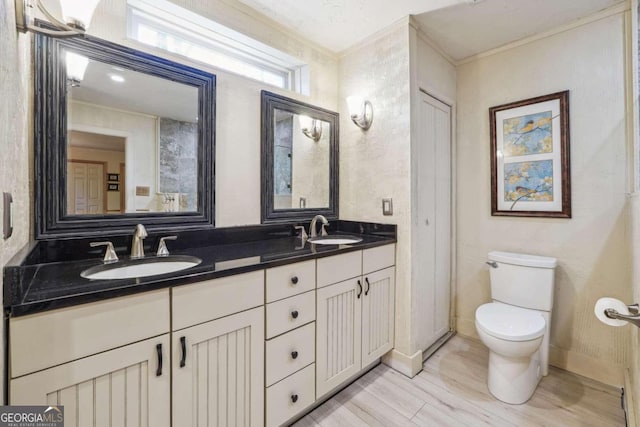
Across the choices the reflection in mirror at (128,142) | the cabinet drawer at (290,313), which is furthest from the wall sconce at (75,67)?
the cabinet drawer at (290,313)

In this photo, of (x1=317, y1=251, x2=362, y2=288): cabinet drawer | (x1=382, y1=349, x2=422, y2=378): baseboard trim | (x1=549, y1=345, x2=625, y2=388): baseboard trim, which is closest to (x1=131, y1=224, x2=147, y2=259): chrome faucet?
(x1=317, y1=251, x2=362, y2=288): cabinet drawer

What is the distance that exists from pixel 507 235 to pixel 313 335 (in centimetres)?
173

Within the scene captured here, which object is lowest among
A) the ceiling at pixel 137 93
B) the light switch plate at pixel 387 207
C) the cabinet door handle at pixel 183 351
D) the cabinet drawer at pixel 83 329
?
the cabinet door handle at pixel 183 351

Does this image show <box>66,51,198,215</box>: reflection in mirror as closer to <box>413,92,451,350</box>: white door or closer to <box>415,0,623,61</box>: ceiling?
<box>413,92,451,350</box>: white door

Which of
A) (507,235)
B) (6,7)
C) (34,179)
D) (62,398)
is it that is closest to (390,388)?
(507,235)

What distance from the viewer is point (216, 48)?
174cm

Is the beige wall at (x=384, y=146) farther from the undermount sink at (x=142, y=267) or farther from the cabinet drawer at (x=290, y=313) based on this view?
the undermount sink at (x=142, y=267)

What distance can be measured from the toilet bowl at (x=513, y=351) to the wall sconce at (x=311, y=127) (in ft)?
5.49

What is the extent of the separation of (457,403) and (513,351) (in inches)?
17.3

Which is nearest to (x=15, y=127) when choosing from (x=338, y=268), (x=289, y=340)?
(x=289, y=340)

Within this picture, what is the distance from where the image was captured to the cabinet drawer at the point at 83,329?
747 mm

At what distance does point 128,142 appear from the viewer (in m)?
1.38

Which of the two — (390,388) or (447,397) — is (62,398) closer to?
(390,388)

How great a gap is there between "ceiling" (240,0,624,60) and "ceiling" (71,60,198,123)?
0.72 metres
